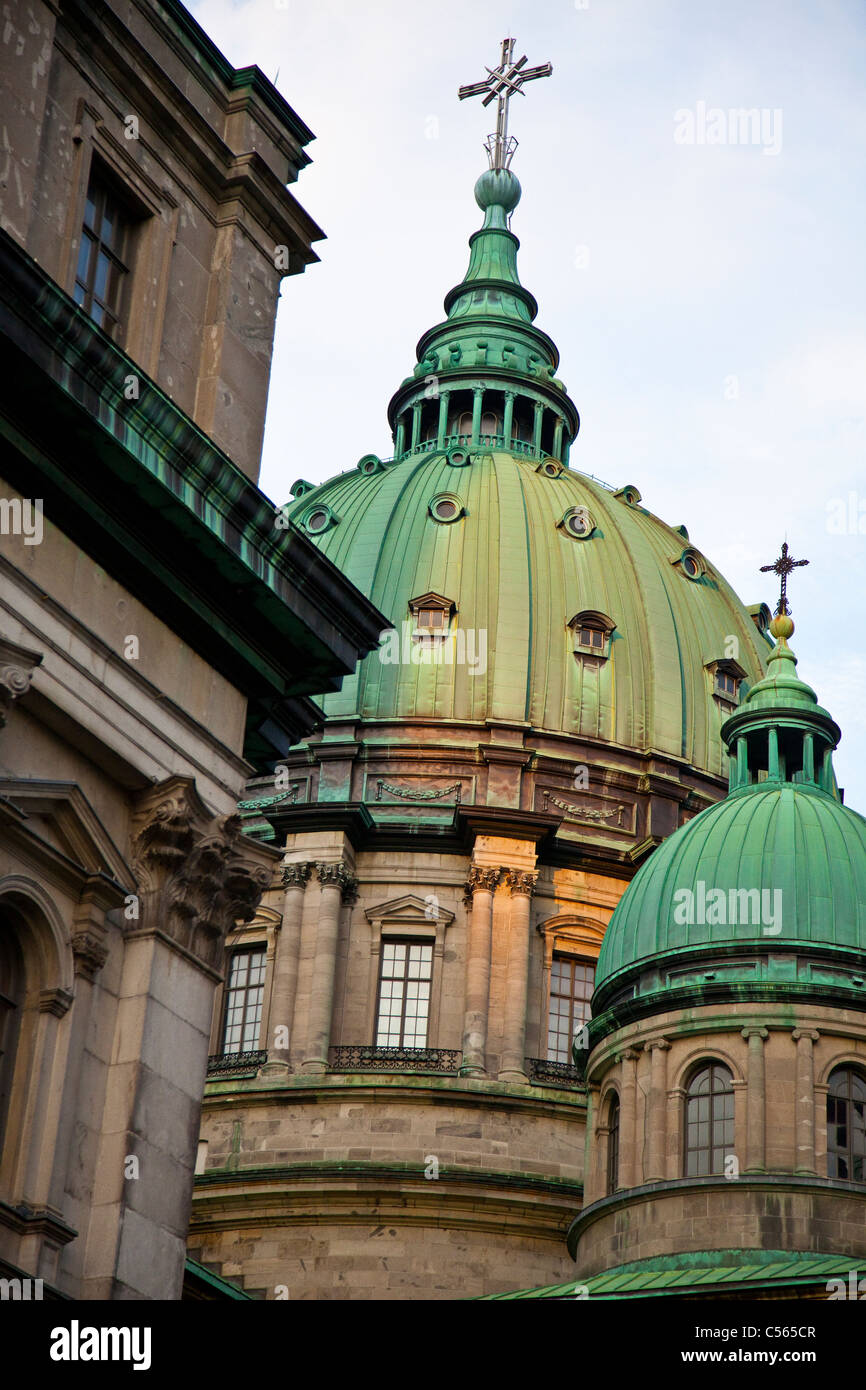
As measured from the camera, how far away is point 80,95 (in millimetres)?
22922

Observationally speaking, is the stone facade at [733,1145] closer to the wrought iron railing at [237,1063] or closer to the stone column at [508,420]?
the wrought iron railing at [237,1063]

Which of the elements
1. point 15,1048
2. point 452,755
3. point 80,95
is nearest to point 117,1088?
point 15,1048

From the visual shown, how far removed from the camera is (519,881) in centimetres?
6234

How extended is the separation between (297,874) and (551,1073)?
26.2 ft

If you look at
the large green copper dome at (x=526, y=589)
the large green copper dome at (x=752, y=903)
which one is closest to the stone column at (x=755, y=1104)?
the large green copper dome at (x=752, y=903)

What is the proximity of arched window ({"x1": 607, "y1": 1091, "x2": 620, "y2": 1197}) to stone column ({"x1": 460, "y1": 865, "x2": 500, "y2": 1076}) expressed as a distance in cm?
1045

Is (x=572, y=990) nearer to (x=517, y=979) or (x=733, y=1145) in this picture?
(x=517, y=979)

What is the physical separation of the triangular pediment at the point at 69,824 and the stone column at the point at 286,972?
39029 mm

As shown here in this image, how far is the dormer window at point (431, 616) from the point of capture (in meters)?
67.2

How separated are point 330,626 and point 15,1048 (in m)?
5.33

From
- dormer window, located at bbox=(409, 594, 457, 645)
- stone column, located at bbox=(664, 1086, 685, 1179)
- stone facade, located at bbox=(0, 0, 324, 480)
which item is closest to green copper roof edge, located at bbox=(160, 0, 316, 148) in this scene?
stone facade, located at bbox=(0, 0, 324, 480)

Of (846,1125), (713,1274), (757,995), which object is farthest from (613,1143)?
(713,1274)

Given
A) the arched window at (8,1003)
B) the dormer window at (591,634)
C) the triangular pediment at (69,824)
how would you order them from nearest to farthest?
the arched window at (8,1003) → the triangular pediment at (69,824) → the dormer window at (591,634)
